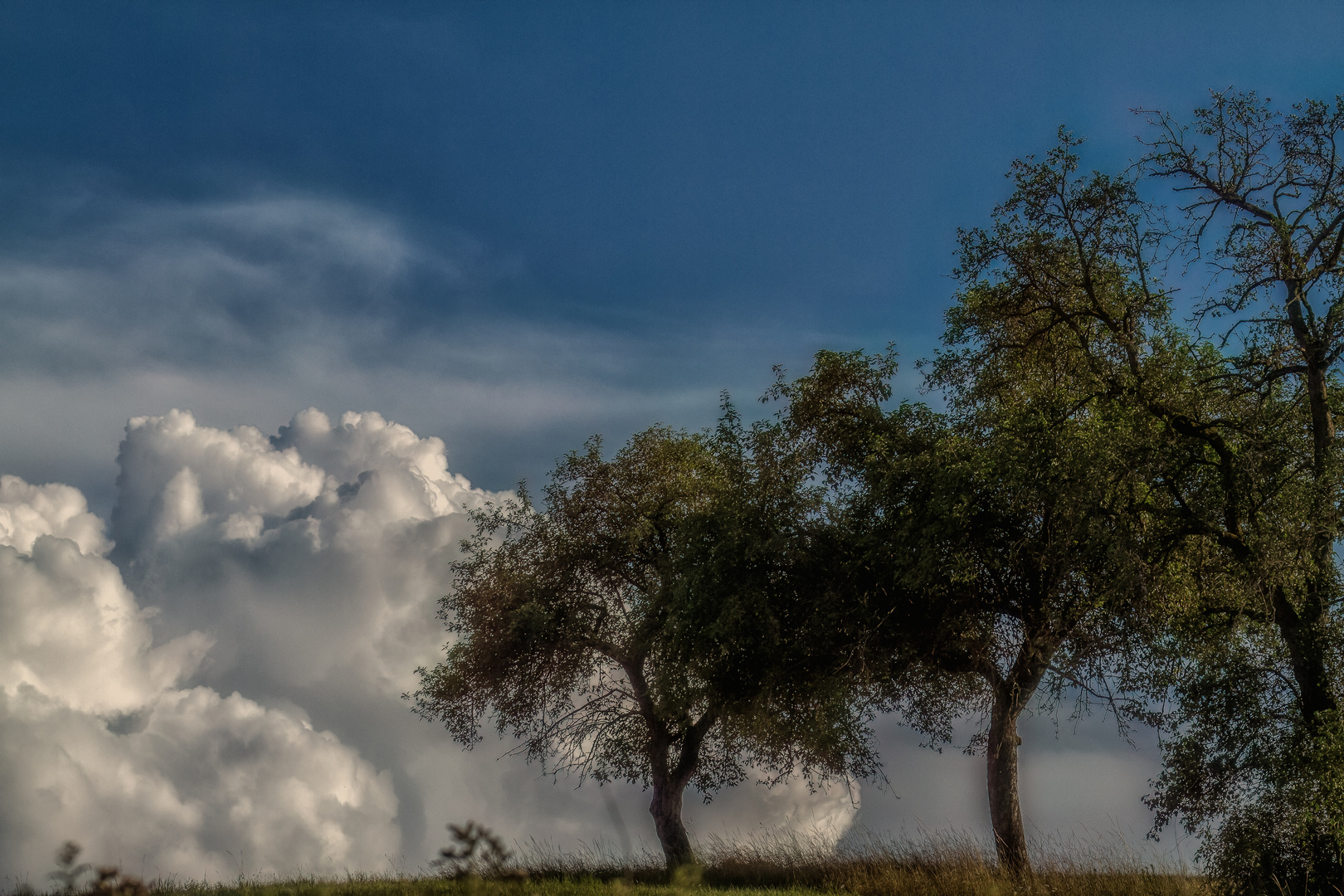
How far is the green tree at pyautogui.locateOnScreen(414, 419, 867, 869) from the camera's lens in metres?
23.3

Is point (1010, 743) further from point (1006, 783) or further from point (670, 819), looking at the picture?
point (670, 819)

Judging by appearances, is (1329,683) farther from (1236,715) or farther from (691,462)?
(691,462)

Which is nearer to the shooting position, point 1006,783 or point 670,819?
point 1006,783

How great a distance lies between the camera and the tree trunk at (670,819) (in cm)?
2536

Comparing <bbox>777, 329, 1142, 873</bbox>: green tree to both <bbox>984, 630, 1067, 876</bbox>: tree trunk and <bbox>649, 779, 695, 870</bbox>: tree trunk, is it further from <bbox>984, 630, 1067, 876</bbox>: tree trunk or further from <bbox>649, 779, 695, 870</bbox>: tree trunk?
<bbox>649, 779, 695, 870</bbox>: tree trunk

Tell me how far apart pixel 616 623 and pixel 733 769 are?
5.29 metres

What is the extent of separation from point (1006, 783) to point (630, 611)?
34.1 feet

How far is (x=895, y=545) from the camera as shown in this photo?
20.8 m

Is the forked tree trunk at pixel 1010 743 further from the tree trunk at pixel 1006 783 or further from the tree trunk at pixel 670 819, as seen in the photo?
the tree trunk at pixel 670 819

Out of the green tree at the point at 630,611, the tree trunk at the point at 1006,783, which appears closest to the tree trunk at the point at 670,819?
the green tree at the point at 630,611

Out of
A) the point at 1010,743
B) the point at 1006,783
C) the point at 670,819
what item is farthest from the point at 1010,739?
the point at 670,819

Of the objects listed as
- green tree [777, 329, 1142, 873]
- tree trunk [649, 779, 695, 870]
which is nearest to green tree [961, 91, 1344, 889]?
green tree [777, 329, 1142, 873]

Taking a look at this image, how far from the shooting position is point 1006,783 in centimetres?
2116

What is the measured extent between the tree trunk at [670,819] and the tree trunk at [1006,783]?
8.24 meters
